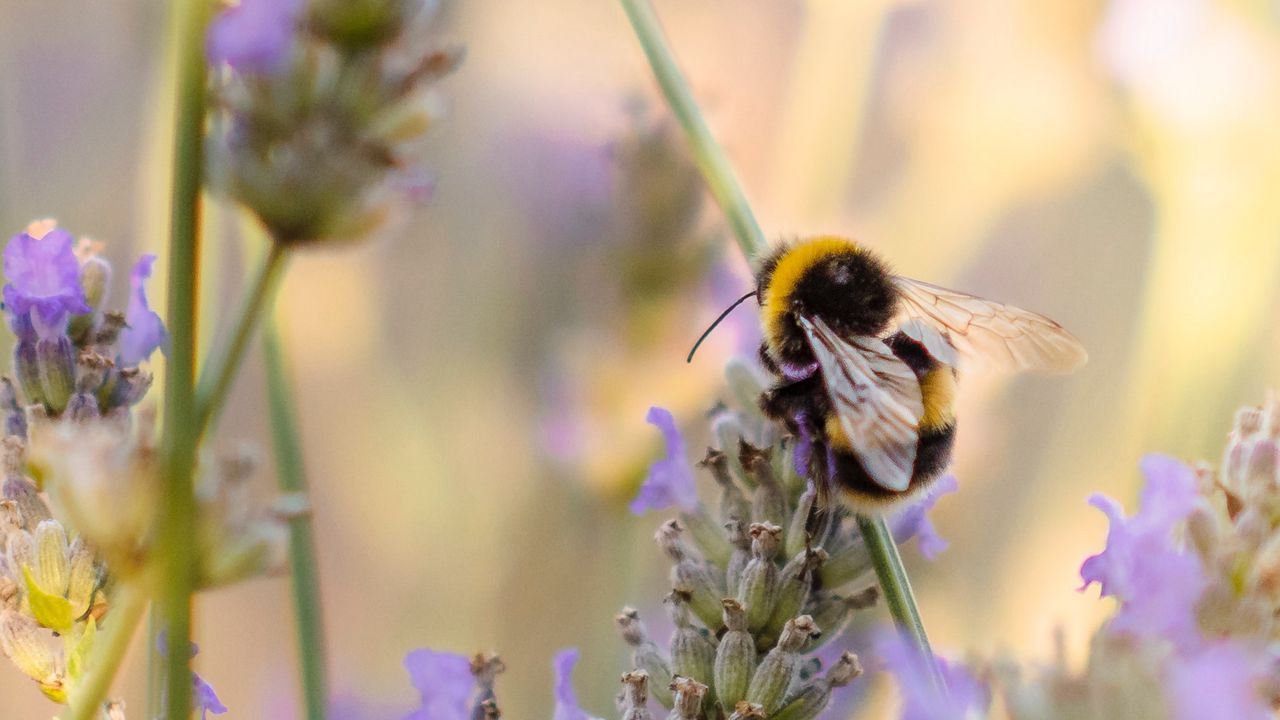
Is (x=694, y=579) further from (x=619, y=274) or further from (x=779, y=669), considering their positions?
(x=619, y=274)

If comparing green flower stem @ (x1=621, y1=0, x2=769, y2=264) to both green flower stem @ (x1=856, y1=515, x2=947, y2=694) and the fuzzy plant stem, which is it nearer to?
the fuzzy plant stem

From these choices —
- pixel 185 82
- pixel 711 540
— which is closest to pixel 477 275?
pixel 711 540

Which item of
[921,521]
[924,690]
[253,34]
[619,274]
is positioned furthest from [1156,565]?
[619,274]

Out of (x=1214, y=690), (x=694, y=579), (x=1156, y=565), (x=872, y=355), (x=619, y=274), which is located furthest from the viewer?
(x=619, y=274)

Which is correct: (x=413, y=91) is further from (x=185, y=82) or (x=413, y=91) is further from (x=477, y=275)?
(x=477, y=275)

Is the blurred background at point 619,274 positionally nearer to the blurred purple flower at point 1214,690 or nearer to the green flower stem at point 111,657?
the green flower stem at point 111,657

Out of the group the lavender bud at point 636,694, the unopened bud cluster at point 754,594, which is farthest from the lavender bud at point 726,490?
the lavender bud at point 636,694
